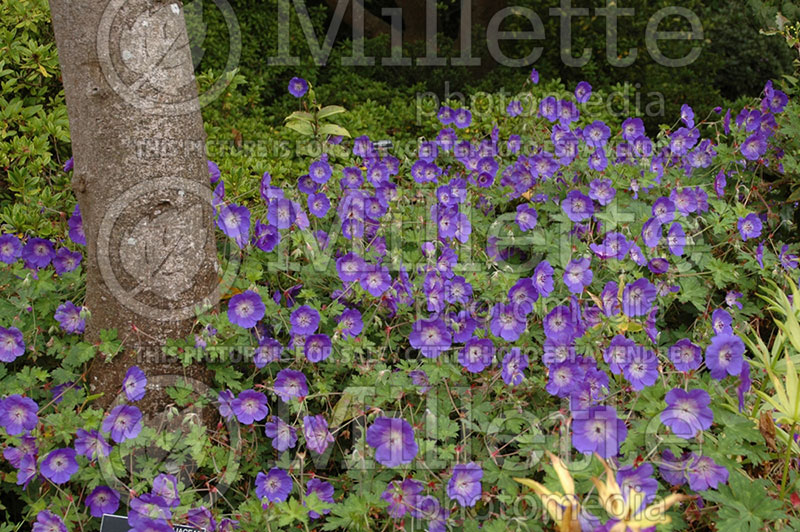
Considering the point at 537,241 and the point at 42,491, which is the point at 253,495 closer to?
the point at 42,491

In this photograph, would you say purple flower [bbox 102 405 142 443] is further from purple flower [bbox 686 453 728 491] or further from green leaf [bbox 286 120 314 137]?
green leaf [bbox 286 120 314 137]

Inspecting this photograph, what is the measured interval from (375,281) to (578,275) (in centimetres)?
66

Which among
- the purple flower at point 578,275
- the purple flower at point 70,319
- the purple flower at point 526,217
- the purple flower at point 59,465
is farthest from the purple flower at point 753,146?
the purple flower at point 59,465

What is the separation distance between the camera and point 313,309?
7.07ft

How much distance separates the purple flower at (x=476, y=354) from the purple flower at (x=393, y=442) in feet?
1.23

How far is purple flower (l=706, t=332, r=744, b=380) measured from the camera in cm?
174

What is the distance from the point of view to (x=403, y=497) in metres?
1.81

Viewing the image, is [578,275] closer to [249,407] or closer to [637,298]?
[637,298]

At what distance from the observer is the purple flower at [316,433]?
1.96 metres

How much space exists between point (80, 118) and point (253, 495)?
126 centimetres

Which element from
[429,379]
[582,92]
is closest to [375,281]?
[429,379]

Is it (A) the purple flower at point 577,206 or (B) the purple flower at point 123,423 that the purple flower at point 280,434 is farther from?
(A) the purple flower at point 577,206

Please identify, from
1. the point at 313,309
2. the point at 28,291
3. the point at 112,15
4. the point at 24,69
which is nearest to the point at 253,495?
the point at 313,309

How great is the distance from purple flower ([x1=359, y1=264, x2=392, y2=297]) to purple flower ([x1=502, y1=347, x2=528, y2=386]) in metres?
0.48
